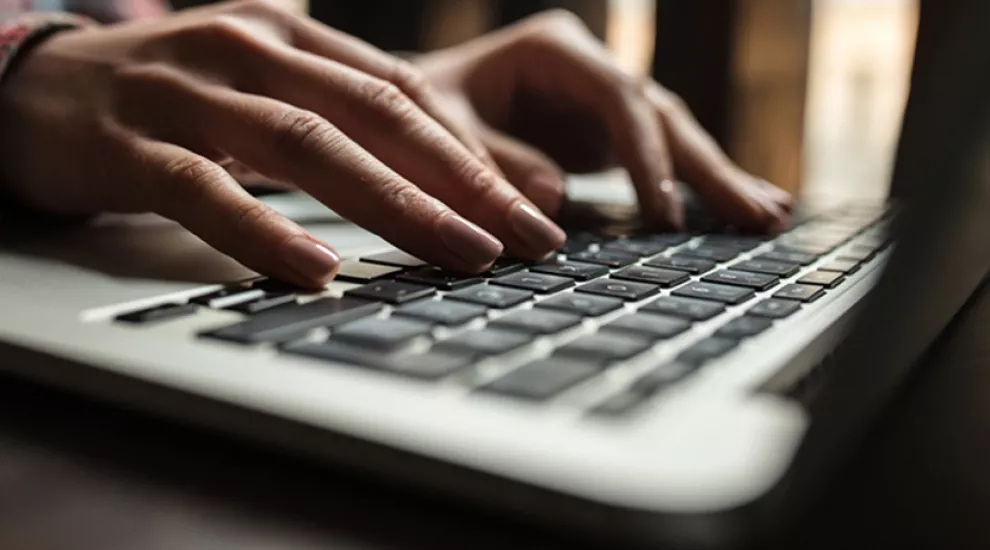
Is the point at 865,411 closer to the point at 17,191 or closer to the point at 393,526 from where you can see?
the point at 393,526

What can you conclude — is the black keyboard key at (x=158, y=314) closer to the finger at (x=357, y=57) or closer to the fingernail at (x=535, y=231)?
the fingernail at (x=535, y=231)

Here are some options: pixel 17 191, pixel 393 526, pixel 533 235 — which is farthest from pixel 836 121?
pixel 393 526

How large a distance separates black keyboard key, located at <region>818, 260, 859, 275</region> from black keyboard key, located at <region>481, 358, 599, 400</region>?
235 mm

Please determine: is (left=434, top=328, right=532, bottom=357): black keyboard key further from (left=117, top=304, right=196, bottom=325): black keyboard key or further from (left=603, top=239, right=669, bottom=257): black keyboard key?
(left=603, top=239, right=669, bottom=257): black keyboard key

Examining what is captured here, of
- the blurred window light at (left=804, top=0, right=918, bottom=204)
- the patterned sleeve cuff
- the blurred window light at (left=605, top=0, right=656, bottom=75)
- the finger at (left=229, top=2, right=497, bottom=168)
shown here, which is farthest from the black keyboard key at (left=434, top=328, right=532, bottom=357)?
the blurred window light at (left=605, top=0, right=656, bottom=75)

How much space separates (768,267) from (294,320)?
248mm

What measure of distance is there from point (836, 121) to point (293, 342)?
101 cm

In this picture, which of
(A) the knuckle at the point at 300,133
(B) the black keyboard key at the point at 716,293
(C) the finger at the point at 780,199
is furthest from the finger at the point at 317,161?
(C) the finger at the point at 780,199

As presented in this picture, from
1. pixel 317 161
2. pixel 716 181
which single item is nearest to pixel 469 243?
pixel 317 161

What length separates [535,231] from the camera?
45 cm

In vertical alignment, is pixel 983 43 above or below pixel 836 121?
above

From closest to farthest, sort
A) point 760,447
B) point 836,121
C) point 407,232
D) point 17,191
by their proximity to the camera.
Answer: point 760,447
point 407,232
point 17,191
point 836,121

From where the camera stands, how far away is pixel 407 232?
1.42ft

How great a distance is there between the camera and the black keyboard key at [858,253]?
1.53 feet
